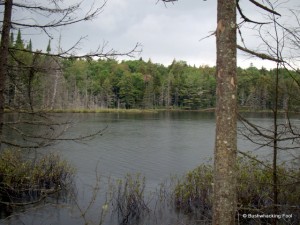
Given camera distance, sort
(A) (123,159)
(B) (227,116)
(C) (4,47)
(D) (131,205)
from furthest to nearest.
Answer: (A) (123,159) < (D) (131,205) < (C) (4,47) < (B) (227,116)

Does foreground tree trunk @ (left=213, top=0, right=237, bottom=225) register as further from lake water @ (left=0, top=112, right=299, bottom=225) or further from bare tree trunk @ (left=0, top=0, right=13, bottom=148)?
lake water @ (left=0, top=112, right=299, bottom=225)

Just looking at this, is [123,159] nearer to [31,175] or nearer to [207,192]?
[31,175]

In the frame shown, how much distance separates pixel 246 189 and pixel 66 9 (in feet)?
25.7

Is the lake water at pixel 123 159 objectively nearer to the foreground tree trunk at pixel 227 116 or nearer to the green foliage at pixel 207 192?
the green foliage at pixel 207 192

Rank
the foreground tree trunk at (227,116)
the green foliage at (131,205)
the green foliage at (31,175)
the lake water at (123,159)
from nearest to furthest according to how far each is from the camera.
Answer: the foreground tree trunk at (227,116)
the green foliage at (131,205)
the lake water at (123,159)
the green foliage at (31,175)

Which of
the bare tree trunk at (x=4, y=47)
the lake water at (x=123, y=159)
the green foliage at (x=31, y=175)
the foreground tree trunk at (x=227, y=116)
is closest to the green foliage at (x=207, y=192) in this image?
the lake water at (x=123, y=159)

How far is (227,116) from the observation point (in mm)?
→ 3295

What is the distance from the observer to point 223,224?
3285mm

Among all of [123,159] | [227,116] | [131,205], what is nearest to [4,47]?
[227,116]

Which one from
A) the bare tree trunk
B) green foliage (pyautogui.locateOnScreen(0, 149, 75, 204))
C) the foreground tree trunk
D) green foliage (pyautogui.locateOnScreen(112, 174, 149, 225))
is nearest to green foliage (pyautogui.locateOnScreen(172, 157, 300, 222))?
green foliage (pyautogui.locateOnScreen(112, 174, 149, 225))

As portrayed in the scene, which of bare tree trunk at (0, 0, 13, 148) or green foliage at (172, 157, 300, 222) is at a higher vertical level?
bare tree trunk at (0, 0, 13, 148)

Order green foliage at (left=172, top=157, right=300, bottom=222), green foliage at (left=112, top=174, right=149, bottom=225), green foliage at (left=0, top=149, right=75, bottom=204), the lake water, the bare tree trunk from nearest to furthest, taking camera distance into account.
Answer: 1. the bare tree trunk
2. green foliage at (left=172, top=157, right=300, bottom=222)
3. green foliage at (left=112, top=174, right=149, bottom=225)
4. the lake water
5. green foliage at (left=0, top=149, right=75, bottom=204)

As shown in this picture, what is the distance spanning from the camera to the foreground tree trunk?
10.8ft

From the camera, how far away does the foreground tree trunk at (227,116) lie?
329 cm
